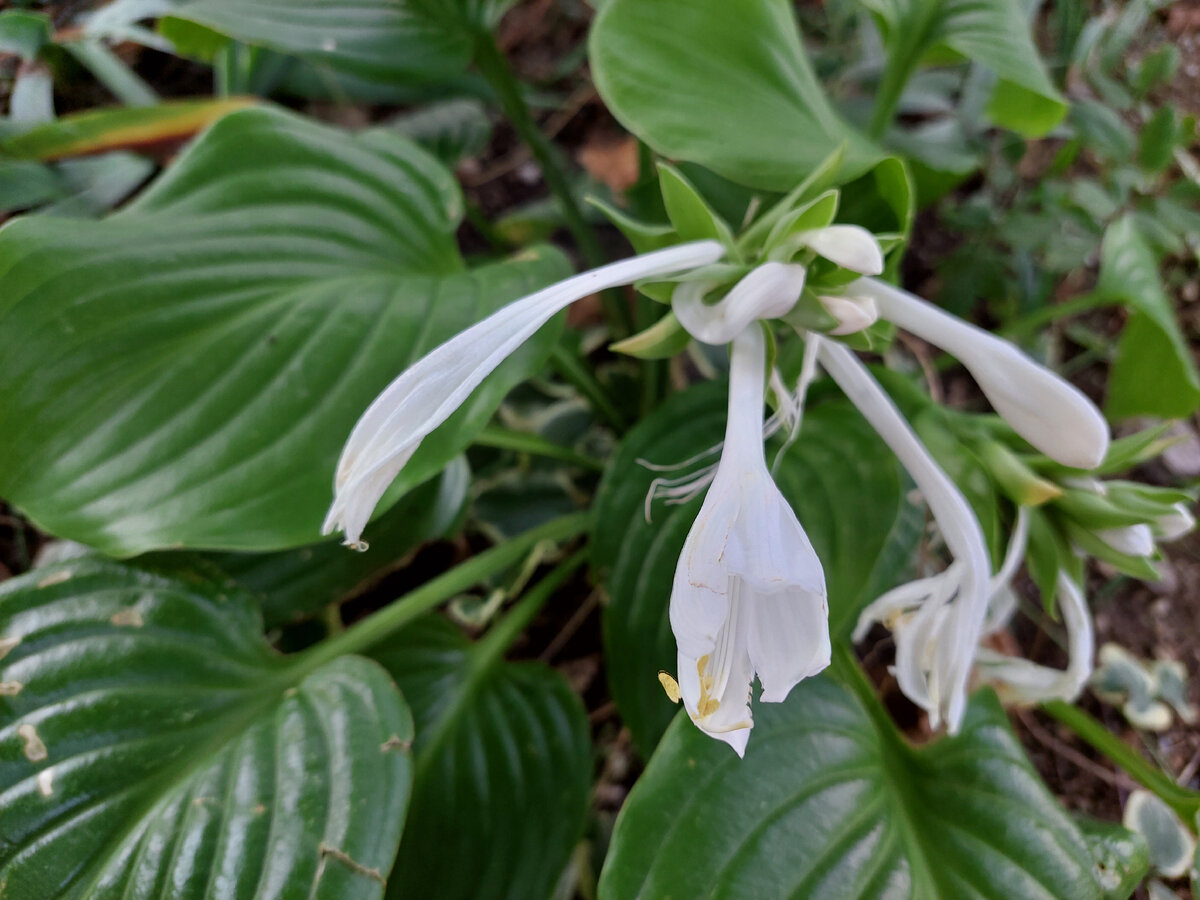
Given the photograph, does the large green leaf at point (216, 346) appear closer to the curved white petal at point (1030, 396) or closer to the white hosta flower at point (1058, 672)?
the curved white petal at point (1030, 396)

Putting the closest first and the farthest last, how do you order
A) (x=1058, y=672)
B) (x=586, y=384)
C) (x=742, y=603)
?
(x=742, y=603)
(x=1058, y=672)
(x=586, y=384)

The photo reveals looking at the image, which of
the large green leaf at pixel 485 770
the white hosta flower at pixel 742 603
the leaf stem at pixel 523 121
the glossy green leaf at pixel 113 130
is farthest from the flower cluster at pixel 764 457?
the glossy green leaf at pixel 113 130

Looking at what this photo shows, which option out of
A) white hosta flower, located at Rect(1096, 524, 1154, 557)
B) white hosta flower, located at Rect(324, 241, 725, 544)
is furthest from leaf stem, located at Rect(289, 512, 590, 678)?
white hosta flower, located at Rect(1096, 524, 1154, 557)

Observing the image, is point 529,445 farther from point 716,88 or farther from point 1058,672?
point 1058,672

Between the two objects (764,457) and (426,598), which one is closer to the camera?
(764,457)

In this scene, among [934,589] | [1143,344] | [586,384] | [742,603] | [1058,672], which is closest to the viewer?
[742,603]

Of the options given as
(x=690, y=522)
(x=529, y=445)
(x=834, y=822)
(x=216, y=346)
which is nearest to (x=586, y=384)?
(x=529, y=445)

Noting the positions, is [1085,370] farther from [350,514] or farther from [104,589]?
[104,589]

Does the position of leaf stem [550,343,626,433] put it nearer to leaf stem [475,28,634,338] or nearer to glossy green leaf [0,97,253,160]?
leaf stem [475,28,634,338]
